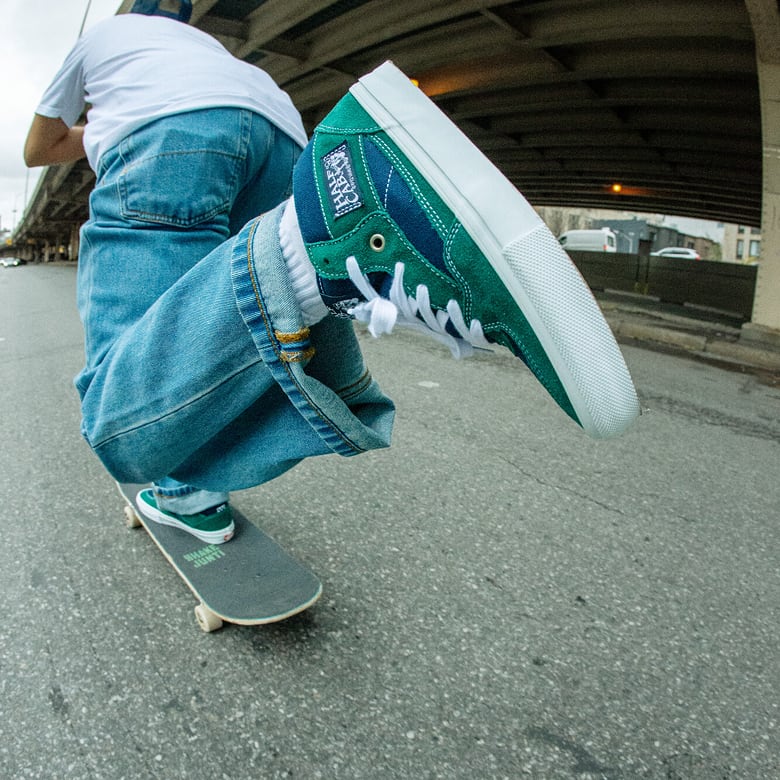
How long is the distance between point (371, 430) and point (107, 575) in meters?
1.03

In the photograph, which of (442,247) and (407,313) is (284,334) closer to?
(407,313)

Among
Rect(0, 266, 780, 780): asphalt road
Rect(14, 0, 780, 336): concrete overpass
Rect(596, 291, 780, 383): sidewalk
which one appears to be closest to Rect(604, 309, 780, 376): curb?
Rect(596, 291, 780, 383): sidewalk

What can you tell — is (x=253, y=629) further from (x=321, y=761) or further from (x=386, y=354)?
(x=386, y=354)

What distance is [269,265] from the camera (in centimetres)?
116

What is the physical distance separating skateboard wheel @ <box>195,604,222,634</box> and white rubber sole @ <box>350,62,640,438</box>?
3.44 ft

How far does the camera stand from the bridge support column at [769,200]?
26.5 feet

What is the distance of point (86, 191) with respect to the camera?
35969mm

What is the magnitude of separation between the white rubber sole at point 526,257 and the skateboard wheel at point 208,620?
1.05 m

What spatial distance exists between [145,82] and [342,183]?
0.81m

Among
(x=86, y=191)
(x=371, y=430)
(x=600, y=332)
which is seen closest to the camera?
(x=600, y=332)

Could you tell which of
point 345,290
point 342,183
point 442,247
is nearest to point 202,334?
point 345,290

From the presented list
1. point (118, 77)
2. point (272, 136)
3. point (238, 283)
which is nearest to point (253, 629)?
point (238, 283)

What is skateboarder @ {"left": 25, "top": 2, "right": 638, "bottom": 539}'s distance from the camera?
3.32ft

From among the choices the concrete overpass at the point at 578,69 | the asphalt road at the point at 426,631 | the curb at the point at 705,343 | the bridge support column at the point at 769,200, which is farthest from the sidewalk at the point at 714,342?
the asphalt road at the point at 426,631
